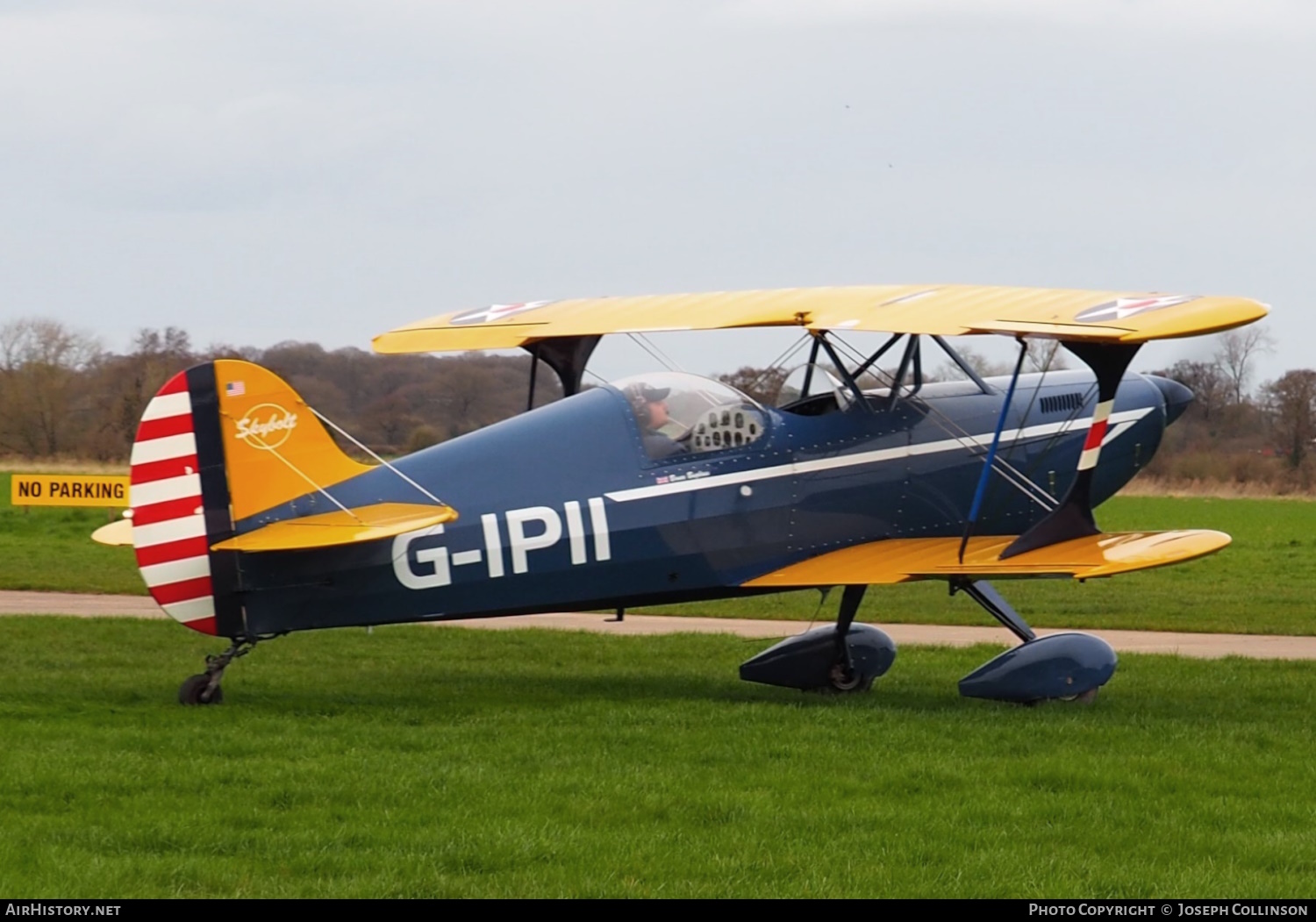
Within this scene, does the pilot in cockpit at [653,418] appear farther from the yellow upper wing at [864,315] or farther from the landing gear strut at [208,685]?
the landing gear strut at [208,685]

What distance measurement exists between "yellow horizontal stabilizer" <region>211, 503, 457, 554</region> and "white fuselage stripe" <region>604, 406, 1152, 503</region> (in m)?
1.20

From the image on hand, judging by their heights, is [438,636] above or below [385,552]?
below

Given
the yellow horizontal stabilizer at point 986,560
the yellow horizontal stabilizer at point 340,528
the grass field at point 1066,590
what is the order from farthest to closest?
the grass field at point 1066,590, the yellow horizontal stabilizer at point 986,560, the yellow horizontal stabilizer at point 340,528

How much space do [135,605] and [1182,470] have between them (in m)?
24.1

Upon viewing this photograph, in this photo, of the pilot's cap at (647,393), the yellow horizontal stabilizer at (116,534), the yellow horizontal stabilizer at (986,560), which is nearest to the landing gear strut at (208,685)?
the yellow horizontal stabilizer at (116,534)

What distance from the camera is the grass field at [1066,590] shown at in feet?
54.5

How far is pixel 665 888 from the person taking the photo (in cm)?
582

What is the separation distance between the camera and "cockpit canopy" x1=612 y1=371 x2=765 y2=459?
10359 mm

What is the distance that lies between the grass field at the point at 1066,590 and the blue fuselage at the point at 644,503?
5.41m

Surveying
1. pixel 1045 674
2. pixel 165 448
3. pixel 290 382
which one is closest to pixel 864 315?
pixel 1045 674

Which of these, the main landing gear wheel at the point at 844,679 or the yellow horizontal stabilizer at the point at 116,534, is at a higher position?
the yellow horizontal stabilizer at the point at 116,534

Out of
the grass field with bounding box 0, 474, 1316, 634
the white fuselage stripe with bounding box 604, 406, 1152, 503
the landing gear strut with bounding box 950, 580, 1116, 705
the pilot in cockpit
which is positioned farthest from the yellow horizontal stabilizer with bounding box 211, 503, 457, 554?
the grass field with bounding box 0, 474, 1316, 634
